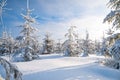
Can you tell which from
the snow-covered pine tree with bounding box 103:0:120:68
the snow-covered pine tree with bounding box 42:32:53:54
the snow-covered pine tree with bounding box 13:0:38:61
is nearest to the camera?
the snow-covered pine tree with bounding box 103:0:120:68

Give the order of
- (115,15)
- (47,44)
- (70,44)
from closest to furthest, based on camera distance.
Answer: (115,15) → (70,44) → (47,44)

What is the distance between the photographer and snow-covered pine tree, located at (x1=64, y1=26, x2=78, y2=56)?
32.7 meters

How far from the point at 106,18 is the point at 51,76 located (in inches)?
250

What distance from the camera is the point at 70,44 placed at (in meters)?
34.0

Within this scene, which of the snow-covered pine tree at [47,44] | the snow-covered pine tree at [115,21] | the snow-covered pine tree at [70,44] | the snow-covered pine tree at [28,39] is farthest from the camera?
the snow-covered pine tree at [47,44]

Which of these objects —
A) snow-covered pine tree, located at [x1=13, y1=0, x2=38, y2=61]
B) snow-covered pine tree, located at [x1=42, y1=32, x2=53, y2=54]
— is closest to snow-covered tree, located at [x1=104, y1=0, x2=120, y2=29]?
snow-covered pine tree, located at [x1=13, y1=0, x2=38, y2=61]

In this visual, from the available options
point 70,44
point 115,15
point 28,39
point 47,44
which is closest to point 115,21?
point 115,15

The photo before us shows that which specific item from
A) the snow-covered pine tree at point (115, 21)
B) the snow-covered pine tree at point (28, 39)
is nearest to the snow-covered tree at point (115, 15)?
the snow-covered pine tree at point (115, 21)

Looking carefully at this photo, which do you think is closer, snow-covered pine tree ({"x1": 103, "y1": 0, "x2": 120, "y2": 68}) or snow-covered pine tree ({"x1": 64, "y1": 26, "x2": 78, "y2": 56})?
snow-covered pine tree ({"x1": 103, "y1": 0, "x2": 120, "y2": 68})

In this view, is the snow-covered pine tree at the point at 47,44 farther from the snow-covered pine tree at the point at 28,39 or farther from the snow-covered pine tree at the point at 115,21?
the snow-covered pine tree at the point at 115,21

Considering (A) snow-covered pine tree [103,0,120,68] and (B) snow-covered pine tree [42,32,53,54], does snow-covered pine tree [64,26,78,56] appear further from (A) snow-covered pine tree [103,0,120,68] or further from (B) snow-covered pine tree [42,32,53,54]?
(A) snow-covered pine tree [103,0,120,68]

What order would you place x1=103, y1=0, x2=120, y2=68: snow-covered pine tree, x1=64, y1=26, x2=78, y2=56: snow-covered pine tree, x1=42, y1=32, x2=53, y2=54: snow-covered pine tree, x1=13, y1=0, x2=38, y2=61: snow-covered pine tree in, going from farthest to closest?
x1=42, y1=32, x2=53, y2=54: snow-covered pine tree → x1=64, y1=26, x2=78, y2=56: snow-covered pine tree → x1=13, y1=0, x2=38, y2=61: snow-covered pine tree → x1=103, y1=0, x2=120, y2=68: snow-covered pine tree

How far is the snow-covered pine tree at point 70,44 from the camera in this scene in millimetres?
32656

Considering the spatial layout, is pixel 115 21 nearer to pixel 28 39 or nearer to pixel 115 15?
pixel 115 15
